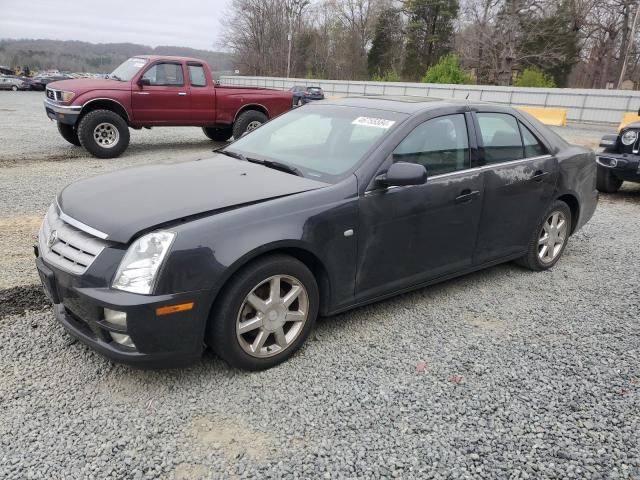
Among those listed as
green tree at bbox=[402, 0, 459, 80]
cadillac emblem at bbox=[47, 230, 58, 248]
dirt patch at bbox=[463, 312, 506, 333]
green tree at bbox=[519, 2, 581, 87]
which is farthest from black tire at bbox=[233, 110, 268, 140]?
green tree at bbox=[402, 0, 459, 80]

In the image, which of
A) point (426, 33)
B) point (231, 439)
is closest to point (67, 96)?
point (231, 439)

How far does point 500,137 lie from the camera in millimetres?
3996

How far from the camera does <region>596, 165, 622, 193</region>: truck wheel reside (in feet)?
25.6

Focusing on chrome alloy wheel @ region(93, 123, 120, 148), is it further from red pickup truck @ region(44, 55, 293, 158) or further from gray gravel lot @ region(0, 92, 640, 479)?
gray gravel lot @ region(0, 92, 640, 479)

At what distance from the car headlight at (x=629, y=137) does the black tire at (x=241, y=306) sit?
21.9 ft

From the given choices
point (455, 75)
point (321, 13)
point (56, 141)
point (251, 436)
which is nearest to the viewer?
point (251, 436)

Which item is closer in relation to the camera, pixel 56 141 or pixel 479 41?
pixel 56 141

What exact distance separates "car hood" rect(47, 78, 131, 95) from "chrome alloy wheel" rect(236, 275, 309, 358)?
317 inches

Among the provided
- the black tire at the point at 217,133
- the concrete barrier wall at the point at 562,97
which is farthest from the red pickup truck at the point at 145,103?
the concrete barrier wall at the point at 562,97

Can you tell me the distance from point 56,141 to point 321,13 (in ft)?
184

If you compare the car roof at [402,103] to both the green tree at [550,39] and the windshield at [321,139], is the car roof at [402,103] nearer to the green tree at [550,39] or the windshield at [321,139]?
the windshield at [321,139]

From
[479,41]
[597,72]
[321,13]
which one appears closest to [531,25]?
[479,41]

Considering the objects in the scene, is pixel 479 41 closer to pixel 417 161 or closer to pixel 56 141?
pixel 56 141

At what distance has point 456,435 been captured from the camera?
2.45m
